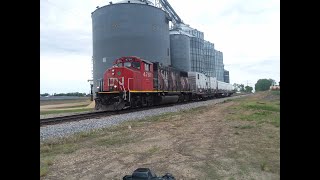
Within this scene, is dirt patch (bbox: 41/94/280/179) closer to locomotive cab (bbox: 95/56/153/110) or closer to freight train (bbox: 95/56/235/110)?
locomotive cab (bbox: 95/56/153/110)

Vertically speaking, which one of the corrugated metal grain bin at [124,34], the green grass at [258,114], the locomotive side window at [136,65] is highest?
the corrugated metal grain bin at [124,34]

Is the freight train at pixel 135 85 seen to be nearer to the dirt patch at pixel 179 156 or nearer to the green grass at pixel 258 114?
the green grass at pixel 258 114

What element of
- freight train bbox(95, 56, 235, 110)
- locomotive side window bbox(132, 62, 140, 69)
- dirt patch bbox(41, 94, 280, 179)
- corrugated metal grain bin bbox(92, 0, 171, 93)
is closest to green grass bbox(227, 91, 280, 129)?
dirt patch bbox(41, 94, 280, 179)

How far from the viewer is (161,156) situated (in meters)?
6.04

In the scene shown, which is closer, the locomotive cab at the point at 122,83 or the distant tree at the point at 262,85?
the locomotive cab at the point at 122,83

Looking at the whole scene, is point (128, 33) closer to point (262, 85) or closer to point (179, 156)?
point (179, 156)

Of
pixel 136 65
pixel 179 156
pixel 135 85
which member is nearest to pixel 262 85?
pixel 136 65

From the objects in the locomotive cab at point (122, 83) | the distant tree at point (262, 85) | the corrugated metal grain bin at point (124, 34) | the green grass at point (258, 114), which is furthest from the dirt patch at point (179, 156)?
the distant tree at point (262, 85)

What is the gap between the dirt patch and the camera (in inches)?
195

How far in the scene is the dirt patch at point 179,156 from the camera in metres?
4.94

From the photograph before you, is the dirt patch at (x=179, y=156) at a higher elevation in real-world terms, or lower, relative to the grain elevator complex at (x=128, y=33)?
lower
